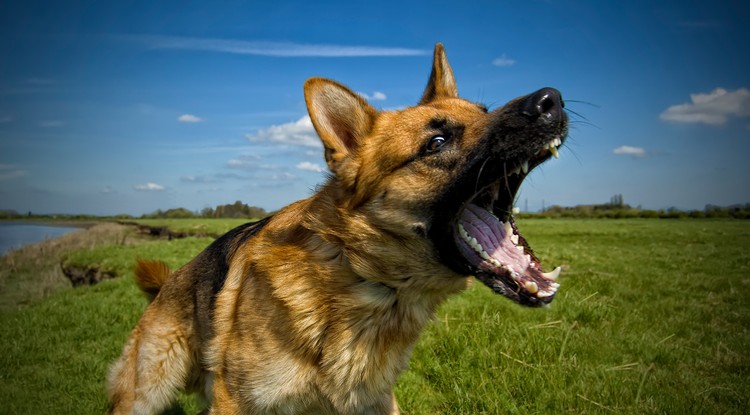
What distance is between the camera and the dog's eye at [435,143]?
3.27 metres

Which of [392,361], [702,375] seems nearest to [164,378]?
[392,361]

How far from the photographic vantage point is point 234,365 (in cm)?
329

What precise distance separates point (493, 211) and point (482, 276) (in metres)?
0.62

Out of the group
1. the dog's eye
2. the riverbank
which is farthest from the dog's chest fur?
the riverbank

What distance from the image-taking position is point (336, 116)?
365 cm

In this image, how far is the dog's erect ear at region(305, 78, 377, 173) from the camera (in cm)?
341

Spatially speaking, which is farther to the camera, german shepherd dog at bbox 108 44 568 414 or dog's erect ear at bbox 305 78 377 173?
dog's erect ear at bbox 305 78 377 173

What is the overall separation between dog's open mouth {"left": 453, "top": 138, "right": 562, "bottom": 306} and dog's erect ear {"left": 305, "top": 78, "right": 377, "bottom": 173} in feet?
3.56

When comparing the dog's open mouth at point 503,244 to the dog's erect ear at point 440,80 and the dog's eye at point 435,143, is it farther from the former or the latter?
the dog's erect ear at point 440,80

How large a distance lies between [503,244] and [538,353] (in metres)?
3.03

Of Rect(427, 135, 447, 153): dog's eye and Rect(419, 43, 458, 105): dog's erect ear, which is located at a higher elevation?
Rect(419, 43, 458, 105): dog's erect ear

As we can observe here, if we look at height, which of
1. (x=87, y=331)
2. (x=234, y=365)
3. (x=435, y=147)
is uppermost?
(x=435, y=147)

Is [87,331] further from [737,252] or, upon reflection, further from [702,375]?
[737,252]

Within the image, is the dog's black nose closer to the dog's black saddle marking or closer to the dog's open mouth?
the dog's open mouth
